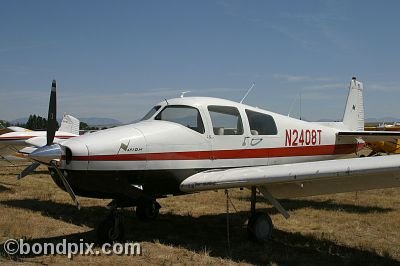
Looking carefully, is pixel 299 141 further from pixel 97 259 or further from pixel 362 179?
pixel 97 259

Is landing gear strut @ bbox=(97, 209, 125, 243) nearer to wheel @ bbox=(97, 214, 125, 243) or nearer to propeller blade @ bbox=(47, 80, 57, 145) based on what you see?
wheel @ bbox=(97, 214, 125, 243)

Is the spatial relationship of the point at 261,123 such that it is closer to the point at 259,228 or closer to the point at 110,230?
the point at 259,228

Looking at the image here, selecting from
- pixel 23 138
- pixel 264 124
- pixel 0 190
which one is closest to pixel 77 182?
pixel 264 124

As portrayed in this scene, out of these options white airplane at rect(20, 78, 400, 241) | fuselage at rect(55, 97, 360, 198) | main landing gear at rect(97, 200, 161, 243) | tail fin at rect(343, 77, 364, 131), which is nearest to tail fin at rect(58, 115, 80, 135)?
tail fin at rect(343, 77, 364, 131)

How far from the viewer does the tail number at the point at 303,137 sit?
28.3 ft

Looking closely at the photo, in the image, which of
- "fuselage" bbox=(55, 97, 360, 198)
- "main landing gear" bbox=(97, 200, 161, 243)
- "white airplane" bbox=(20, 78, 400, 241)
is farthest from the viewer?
"main landing gear" bbox=(97, 200, 161, 243)

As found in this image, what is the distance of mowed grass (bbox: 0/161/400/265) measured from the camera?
6.12 meters

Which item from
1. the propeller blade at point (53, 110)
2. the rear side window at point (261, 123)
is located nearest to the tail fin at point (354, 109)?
the rear side window at point (261, 123)

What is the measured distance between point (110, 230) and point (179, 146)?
5.53 ft

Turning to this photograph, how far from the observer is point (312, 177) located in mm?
5941

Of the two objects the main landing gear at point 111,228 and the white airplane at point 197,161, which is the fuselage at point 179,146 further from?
the main landing gear at point 111,228

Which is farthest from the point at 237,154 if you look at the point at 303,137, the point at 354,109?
the point at 354,109

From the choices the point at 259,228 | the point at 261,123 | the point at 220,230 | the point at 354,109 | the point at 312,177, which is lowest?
the point at 220,230

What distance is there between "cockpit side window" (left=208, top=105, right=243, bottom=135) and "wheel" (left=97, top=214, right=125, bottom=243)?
7.25ft
